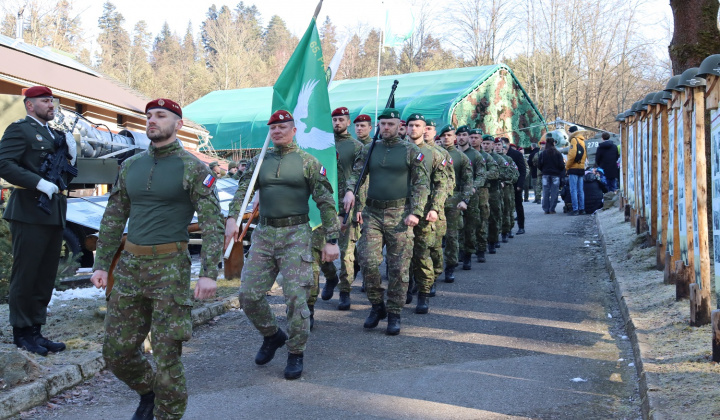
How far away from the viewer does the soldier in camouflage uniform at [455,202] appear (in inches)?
440

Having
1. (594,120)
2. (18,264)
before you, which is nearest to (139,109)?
(18,264)

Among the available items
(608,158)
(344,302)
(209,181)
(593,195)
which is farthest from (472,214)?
(608,158)

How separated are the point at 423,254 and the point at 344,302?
45.3 inches

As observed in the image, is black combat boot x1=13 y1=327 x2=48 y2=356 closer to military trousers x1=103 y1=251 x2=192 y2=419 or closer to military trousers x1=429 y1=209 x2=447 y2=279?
military trousers x1=103 y1=251 x2=192 y2=419

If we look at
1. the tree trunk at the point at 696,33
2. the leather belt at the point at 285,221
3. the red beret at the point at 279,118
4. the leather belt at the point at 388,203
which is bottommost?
the leather belt at the point at 285,221

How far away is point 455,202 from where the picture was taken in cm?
1122

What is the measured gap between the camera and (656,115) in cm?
1043

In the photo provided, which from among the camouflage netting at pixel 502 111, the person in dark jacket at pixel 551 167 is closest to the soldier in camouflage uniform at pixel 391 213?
the person in dark jacket at pixel 551 167

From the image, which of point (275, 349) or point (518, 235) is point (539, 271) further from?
point (275, 349)

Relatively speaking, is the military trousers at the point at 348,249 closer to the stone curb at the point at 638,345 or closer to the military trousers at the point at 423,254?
the military trousers at the point at 423,254

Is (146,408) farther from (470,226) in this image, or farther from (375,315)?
(470,226)

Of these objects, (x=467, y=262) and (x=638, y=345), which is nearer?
(x=638, y=345)

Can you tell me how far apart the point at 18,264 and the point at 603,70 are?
146 feet

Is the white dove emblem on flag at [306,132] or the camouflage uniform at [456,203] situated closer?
the white dove emblem on flag at [306,132]
